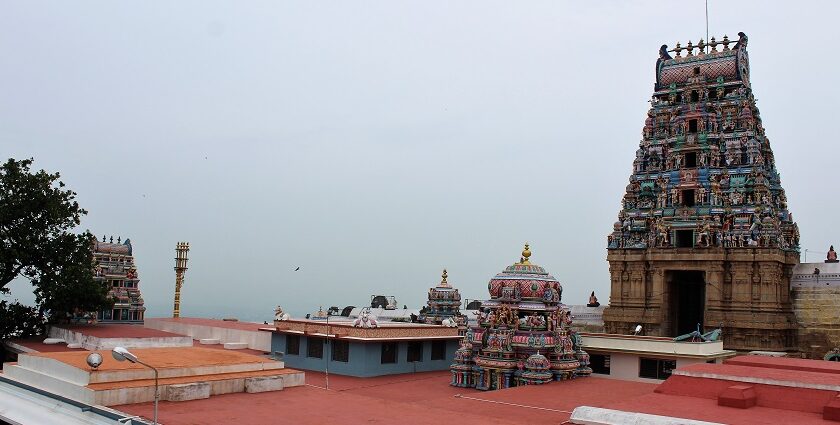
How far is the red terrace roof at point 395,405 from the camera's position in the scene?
52.4 ft

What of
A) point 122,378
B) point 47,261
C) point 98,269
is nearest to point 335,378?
point 122,378

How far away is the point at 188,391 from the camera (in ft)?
57.7

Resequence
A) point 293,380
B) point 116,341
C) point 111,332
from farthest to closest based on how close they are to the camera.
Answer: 1. point 111,332
2. point 116,341
3. point 293,380

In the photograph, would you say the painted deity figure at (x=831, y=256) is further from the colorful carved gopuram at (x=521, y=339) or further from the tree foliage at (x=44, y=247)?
the tree foliage at (x=44, y=247)

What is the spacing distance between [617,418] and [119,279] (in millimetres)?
39863

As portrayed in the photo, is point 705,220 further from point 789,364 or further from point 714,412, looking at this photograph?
point 714,412

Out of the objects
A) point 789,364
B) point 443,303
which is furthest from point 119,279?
point 789,364

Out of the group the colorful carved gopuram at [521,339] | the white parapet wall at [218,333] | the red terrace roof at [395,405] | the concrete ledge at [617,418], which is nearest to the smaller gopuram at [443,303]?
the white parapet wall at [218,333]

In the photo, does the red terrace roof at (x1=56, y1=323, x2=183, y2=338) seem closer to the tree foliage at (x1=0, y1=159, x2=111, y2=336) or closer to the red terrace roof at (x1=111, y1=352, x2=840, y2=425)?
the tree foliage at (x1=0, y1=159, x2=111, y2=336)

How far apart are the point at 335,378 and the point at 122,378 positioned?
469 inches

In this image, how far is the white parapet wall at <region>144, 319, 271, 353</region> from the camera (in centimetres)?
3647

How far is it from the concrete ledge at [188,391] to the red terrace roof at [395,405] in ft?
0.54

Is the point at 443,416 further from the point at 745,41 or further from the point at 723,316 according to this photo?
the point at 745,41

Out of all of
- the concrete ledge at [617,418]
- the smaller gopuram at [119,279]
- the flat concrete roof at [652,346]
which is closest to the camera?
the concrete ledge at [617,418]
